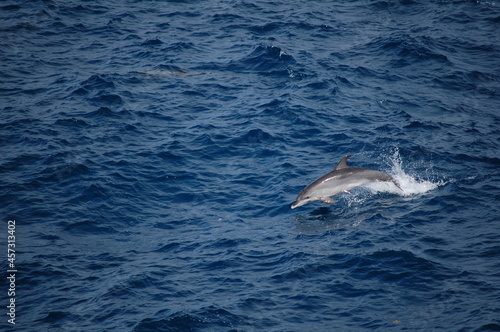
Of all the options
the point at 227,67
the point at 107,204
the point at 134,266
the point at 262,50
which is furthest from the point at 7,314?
the point at 262,50

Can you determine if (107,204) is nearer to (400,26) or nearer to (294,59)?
(294,59)

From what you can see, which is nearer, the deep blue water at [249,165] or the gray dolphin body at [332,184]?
the deep blue water at [249,165]

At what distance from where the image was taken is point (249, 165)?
21.9m

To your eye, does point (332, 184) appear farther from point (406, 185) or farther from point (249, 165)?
point (249, 165)

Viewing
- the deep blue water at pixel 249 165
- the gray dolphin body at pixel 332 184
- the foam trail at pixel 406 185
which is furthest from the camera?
the foam trail at pixel 406 185

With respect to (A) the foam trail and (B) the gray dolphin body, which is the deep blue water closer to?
(A) the foam trail

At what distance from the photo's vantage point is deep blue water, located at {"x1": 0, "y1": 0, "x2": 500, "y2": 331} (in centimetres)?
1448

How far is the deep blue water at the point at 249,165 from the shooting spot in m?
14.5

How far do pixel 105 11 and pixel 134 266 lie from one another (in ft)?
85.0

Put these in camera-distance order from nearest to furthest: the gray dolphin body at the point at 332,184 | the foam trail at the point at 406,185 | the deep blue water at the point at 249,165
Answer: the deep blue water at the point at 249,165 < the gray dolphin body at the point at 332,184 < the foam trail at the point at 406,185

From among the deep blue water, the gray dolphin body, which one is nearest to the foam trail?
the deep blue water

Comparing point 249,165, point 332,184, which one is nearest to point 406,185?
point 332,184

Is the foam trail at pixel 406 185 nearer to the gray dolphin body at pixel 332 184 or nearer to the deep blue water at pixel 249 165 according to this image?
the deep blue water at pixel 249 165

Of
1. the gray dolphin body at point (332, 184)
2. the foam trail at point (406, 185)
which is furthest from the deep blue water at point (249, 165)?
the gray dolphin body at point (332, 184)
